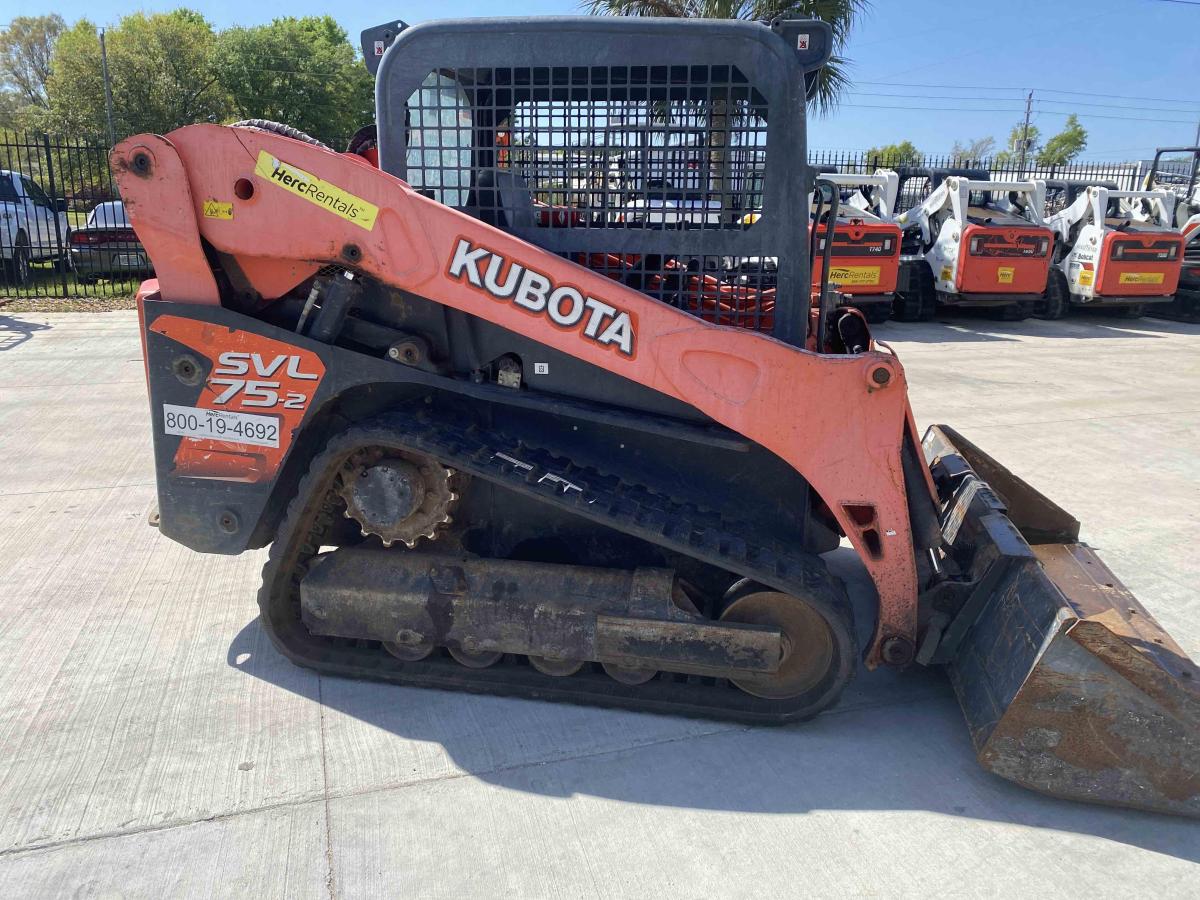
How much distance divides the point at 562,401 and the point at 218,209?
128 centimetres

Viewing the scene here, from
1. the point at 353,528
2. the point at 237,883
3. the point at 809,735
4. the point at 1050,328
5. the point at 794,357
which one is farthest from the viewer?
the point at 1050,328

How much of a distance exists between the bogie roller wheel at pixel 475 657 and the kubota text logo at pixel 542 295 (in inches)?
47.1

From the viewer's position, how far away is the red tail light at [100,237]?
1346cm

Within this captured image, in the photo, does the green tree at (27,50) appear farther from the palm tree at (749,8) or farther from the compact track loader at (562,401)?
the compact track loader at (562,401)

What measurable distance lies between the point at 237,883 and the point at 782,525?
6.74ft

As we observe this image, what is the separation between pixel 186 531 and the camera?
3309 mm

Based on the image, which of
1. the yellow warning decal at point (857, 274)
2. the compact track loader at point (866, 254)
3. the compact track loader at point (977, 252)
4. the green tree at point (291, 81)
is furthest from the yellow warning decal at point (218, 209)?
the green tree at point (291, 81)

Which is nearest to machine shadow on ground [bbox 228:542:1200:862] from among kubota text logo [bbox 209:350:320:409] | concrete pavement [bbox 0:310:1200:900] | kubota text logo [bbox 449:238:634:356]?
concrete pavement [bbox 0:310:1200:900]

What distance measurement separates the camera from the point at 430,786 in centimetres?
277

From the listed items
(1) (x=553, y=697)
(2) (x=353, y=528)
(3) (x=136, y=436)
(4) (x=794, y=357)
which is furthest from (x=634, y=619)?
(3) (x=136, y=436)

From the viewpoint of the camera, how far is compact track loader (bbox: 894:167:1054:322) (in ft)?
42.2

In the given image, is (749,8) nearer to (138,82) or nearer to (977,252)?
(977,252)

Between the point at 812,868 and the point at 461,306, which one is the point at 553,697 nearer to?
the point at 812,868

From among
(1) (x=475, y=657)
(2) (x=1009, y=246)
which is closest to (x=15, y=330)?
(1) (x=475, y=657)
